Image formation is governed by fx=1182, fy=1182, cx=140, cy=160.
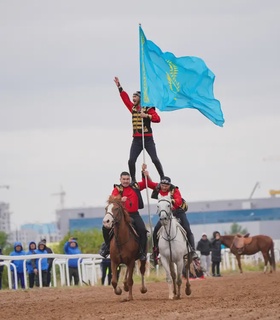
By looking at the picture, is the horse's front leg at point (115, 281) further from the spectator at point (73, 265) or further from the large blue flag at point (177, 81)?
the spectator at point (73, 265)

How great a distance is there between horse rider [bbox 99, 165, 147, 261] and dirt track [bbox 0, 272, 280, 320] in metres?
1.12

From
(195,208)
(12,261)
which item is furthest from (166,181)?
(195,208)

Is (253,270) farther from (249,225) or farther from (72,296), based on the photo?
(249,225)

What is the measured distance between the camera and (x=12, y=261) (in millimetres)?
33938

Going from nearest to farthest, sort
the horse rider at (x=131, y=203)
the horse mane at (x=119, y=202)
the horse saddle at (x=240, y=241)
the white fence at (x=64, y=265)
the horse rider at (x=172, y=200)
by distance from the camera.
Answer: the horse mane at (x=119, y=202) < the horse rider at (x=131, y=203) < the horse rider at (x=172, y=200) < the white fence at (x=64, y=265) < the horse saddle at (x=240, y=241)

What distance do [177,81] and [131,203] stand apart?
3.74m

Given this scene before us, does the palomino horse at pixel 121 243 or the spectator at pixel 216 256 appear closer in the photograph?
the palomino horse at pixel 121 243

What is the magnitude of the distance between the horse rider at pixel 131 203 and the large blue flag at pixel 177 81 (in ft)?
7.71

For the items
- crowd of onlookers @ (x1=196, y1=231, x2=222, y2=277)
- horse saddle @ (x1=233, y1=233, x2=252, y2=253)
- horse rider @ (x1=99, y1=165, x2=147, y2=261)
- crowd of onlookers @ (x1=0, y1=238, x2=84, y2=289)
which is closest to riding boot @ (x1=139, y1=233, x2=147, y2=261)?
horse rider @ (x1=99, y1=165, x2=147, y2=261)

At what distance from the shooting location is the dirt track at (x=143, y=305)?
18641 mm

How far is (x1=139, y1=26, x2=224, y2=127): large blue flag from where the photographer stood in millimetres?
26594

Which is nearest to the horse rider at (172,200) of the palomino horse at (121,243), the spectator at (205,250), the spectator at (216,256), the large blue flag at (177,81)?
the palomino horse at (121,243)

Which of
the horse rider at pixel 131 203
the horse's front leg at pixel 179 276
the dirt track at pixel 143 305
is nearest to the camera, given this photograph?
the dirt track at pixel 143 305

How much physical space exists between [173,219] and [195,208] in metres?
158
